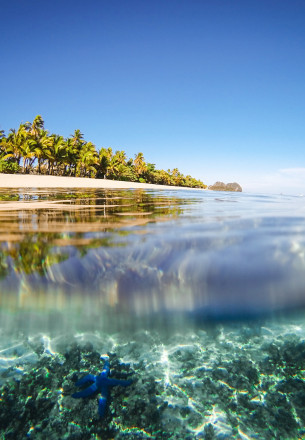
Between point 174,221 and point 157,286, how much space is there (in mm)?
2139

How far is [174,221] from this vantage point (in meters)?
4.21

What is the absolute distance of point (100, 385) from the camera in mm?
1924

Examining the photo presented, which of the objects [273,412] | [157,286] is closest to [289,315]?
[273,412]

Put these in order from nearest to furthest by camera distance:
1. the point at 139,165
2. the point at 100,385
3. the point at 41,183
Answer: the point at 100,385, the point at 41,183, the point at 139,165

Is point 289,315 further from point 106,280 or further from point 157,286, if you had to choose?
point 106,280

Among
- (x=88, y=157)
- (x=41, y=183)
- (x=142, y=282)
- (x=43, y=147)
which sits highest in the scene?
(x=43, y=147)

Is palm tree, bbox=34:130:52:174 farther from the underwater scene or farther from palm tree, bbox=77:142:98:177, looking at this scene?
the underwater scene

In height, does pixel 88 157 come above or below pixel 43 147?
below

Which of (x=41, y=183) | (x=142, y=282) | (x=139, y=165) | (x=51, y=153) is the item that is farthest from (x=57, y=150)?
(x=142, y=282)

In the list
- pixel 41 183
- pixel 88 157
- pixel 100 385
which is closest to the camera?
pixel 100 385

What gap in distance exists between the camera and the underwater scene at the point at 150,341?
5.80 feet

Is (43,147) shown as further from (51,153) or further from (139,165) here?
(139,165)

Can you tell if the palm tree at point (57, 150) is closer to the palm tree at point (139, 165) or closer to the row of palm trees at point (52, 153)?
the row of palm trees at point (52, 153)

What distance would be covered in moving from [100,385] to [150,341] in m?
0.64
